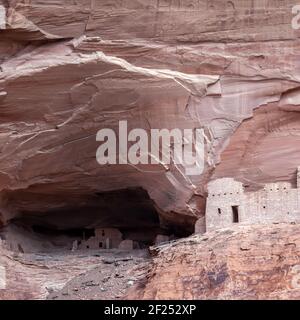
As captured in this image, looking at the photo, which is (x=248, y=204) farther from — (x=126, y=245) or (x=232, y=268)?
(x=126, y=245)

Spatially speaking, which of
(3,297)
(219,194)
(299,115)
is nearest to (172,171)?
(219,194)

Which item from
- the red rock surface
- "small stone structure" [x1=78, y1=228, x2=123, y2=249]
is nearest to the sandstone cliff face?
the red rock surface

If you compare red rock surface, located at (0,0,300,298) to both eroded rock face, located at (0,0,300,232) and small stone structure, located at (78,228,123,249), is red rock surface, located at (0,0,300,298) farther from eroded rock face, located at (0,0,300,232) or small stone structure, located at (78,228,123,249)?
small stone structure, located at (78,228,123,249)

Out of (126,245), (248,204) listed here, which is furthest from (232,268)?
(126,245)

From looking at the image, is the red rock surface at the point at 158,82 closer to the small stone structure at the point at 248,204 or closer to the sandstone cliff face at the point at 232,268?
the small stone structure at the point at 248,204

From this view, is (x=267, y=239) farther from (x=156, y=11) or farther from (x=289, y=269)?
(x=156, y=11)
